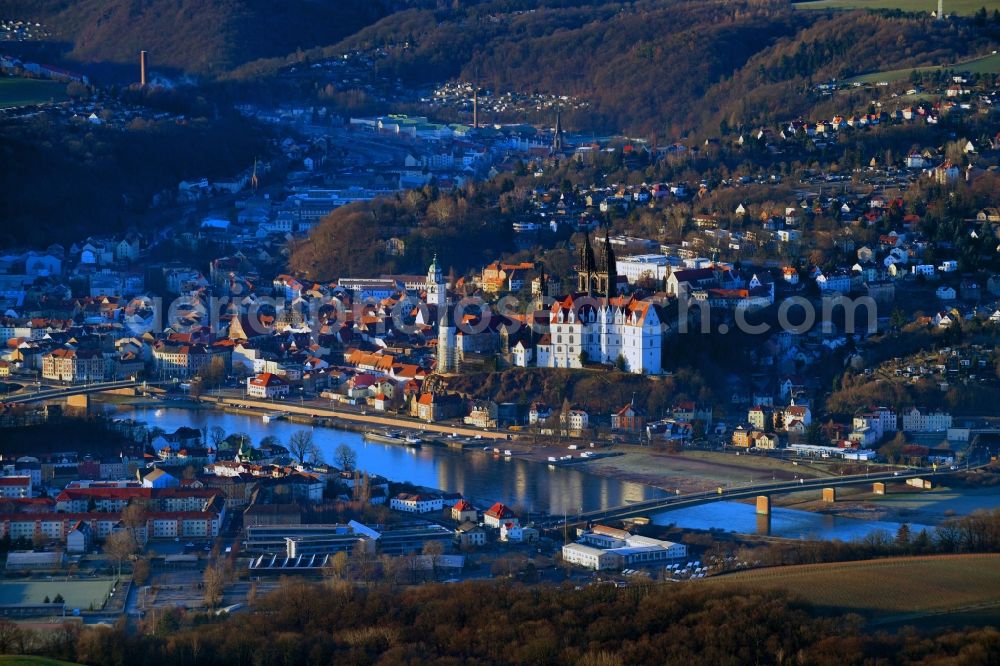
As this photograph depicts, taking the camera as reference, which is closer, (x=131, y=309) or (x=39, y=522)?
(x=39, y=522)

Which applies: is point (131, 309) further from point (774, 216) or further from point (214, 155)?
point (214, 155)

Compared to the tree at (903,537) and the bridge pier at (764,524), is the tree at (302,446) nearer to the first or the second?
the bridge pier at (764,524)

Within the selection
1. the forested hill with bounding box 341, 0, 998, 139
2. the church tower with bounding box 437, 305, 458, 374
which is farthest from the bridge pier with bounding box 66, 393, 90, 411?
the forested hill with bounding box 341, 0, 998, 139

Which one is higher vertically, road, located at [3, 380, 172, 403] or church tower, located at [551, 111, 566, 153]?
church tower, located at [551, 111, 566, 153]

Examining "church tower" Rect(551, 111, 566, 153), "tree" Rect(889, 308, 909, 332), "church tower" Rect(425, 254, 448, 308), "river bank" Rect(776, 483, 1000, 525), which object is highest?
"church tower" Rect(551, 111, 566, 153)

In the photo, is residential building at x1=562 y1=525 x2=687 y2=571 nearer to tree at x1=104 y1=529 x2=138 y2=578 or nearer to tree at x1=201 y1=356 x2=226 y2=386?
tree at x1=104 y1=529 x2=138 y2=578

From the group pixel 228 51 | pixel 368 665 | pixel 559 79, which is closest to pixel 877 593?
pixel 368 665

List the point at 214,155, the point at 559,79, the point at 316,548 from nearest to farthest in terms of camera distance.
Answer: the point at 316,548 < the point at 214,155 < the point at 559,79
